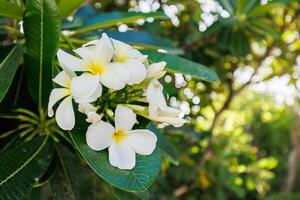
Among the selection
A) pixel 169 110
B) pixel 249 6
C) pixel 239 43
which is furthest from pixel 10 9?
pixel 239 43

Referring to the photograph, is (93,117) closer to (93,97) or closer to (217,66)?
(93,97)

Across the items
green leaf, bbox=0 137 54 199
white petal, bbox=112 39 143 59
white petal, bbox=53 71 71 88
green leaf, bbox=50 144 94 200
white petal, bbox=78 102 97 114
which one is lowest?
green leaf, bbox=50 144 94 200

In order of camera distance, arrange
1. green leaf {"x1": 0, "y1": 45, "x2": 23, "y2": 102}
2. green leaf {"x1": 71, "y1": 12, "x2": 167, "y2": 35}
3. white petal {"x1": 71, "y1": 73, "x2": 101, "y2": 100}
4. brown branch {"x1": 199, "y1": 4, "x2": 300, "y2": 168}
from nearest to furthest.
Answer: white petal {"x1": 71, "y1": 73, "x2": 101, "y2": 100} < green leaf {"x1": 0, "y1": 45, "x2": 23, "y2": 102} < green leaf {"x1": 71, "y1": 12, "x2": 167, "y2": 35} < brown branch {"x1": 199, "y1": 4, "x2": 300, "y2": 168}

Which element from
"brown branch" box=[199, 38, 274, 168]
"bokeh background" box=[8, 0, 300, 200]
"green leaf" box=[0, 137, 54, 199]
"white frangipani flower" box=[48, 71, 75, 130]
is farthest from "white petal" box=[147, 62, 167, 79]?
"brown branch" box=[199, 38, 274, 168]

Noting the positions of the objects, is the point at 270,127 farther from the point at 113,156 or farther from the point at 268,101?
the point at 113,156

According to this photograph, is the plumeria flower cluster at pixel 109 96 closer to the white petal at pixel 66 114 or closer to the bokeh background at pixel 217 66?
the white petal at pixel 66 114

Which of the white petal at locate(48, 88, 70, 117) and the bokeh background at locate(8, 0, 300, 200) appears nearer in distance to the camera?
the white petal at locate(48, 88, 70, 117)

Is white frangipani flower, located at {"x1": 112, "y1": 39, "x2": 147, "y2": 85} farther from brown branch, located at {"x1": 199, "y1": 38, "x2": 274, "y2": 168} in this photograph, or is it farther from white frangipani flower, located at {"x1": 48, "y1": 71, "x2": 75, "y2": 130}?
brown branch, located at {"x1": 199, "y1": 38, "x2": 274, "y2": 168}
